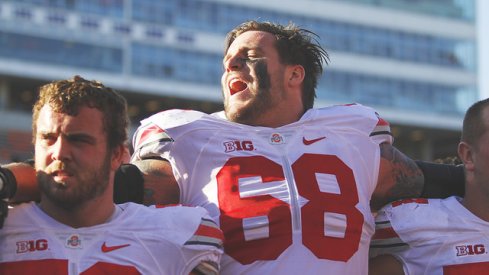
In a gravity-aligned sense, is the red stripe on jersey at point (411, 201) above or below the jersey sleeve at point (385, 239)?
above

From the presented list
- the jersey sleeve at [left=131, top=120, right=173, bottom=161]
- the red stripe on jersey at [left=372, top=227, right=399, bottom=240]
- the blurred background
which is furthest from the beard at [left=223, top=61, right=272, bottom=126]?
the blurred background

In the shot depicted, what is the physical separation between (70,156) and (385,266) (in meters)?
1.62

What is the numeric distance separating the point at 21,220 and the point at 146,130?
95 cm

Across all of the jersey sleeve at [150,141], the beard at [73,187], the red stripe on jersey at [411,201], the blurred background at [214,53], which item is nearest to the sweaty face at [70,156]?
the beard at [73,187]

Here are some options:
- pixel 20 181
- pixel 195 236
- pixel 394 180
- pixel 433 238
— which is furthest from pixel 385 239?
pixel 20 181

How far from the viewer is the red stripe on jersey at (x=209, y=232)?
11.0 feet

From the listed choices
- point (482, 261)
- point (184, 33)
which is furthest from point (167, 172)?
point (184, 33)

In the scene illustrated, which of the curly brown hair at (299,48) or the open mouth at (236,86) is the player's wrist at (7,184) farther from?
the curly brown hair at (299,48)

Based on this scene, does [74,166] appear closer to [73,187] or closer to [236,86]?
[73,187]

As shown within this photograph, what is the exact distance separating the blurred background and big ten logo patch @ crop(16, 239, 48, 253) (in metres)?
24.7

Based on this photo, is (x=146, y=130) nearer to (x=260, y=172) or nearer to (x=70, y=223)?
(x=260, y=172)

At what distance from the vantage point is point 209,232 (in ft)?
11.1

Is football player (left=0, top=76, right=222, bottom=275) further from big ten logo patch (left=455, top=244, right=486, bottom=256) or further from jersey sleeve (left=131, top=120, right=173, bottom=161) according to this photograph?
big ten logo patch (left=455, top=244, right=486, bottom=256)

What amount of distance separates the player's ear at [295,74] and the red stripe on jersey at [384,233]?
32.9 inches
